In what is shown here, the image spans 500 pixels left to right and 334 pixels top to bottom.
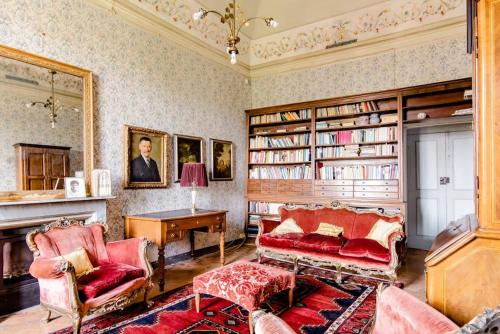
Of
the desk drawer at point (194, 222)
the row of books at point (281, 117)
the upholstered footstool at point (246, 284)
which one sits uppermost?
the row of books at point (281, 117)

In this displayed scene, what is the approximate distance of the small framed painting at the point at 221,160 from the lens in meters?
5.46

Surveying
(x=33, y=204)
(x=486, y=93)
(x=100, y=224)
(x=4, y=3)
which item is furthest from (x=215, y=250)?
(x=486, y=93)

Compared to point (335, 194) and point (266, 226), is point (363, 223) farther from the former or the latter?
point (266, 226)

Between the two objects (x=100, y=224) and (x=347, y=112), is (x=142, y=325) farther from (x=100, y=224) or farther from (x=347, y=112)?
(x=347, y=112)

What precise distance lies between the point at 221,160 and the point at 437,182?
3.72m

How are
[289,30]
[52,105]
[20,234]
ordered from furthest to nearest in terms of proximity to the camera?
[289,30] → [52,105] → [20,234]

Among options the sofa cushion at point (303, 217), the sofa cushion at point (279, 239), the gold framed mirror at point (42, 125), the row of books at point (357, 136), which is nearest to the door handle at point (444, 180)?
the row of books at point (357, 136)

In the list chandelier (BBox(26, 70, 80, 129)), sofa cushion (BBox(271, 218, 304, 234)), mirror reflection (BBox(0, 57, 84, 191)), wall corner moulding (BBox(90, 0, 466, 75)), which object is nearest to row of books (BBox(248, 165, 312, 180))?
sofa cushion (BBox(271, 218, 304, 234))

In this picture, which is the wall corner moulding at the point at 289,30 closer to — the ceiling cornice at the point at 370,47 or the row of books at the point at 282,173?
the ceiling cornice at the point at 370,47

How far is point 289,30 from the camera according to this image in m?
6.09

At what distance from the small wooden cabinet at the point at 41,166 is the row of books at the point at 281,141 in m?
3.43

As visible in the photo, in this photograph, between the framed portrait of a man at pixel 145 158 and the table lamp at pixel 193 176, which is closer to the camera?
the framed portrait of a man at pixel 145 158

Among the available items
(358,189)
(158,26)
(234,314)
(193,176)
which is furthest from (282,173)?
(234,314)

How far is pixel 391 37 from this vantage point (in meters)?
5.09
